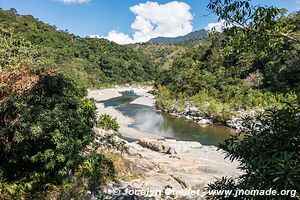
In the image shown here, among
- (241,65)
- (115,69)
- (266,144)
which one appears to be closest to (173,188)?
(266,144)

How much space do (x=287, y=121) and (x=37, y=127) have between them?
6967 mm

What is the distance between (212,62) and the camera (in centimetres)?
Result: 6881

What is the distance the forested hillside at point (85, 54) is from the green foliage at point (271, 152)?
71.1 metres

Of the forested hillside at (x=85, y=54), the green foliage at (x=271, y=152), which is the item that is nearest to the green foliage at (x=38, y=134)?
the green foliage at (x=271, y=152)

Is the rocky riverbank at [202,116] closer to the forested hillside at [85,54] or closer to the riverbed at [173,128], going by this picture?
the riverbed at [173,128]

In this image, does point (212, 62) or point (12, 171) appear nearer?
point (12, 171)

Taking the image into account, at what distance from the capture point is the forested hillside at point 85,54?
275 feet

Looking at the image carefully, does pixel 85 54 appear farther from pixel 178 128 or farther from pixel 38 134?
pixel 38 134

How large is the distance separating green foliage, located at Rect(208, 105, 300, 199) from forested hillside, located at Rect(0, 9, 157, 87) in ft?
233

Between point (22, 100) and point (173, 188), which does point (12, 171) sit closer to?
point (22, 100)

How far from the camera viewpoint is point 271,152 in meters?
3.64

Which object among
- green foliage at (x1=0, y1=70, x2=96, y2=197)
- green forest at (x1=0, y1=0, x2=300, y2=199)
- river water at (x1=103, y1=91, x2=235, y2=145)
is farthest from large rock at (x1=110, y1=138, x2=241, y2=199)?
river water at (x1=103, y1=91, x2=235, y2=145)

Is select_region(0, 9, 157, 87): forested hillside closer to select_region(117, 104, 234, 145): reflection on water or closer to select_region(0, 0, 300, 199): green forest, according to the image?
select_region(117, 104, 234, 145): reflection on water

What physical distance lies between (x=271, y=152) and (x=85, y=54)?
4267 inches
